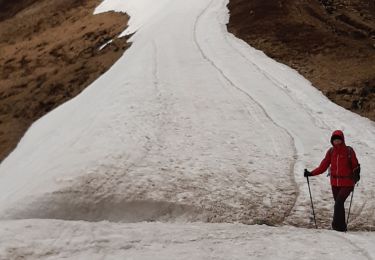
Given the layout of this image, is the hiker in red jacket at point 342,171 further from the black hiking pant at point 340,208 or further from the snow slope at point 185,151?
the snow slope at point 185,151

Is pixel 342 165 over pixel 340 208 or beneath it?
over

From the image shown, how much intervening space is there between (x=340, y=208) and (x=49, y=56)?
1218 inches

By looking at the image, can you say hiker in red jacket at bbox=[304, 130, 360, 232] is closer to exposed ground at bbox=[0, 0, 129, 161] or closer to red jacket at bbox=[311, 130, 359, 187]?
red jacket at bbox=[311, 130, 359, 187]

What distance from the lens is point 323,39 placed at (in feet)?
90.3

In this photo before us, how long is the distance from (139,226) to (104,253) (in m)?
1.64

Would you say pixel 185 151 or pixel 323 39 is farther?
pixel 323 39

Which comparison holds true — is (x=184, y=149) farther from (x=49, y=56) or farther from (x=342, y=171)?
(x=49, y=56)

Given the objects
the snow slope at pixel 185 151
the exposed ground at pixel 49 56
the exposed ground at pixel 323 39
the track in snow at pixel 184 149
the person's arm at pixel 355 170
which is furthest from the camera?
the exposed ground at pixel 49 56

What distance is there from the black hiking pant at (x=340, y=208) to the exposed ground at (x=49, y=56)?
1651 centimetres

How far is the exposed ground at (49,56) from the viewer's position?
2795 cm

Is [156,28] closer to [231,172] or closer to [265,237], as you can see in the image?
[231,172]

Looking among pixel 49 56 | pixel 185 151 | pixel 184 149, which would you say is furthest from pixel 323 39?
pixel 49 56

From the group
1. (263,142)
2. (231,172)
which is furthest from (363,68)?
(231,172)

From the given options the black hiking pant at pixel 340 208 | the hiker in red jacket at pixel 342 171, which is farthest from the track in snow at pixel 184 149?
the hiker in red jacket at pixel 342 171
